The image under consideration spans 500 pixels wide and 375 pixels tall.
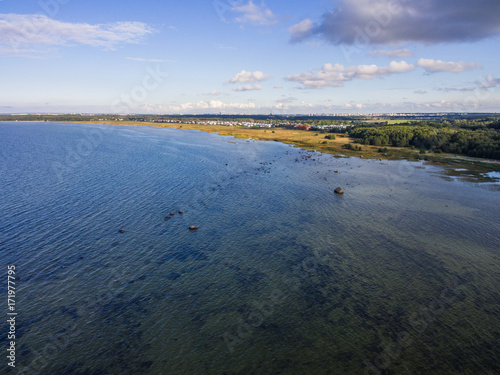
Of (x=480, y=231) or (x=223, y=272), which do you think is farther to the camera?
(x=480, y=231)

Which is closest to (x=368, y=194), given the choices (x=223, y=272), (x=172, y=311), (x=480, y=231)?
(x=480, y=231)

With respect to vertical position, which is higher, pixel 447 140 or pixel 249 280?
pixel 447 140

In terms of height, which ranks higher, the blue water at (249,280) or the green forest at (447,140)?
the green forest at (447,140)

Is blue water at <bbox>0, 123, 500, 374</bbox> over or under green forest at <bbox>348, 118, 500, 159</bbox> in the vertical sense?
under

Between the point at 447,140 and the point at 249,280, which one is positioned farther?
the point at 447,140

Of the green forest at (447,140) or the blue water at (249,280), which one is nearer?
the blue water at (249,280)

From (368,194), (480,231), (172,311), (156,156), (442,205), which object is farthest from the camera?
(156,156)

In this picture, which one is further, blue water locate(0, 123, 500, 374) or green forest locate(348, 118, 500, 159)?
green forest locate(348, 118, 500, 159)

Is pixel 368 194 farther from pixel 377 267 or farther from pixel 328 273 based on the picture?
pixel 328 273
